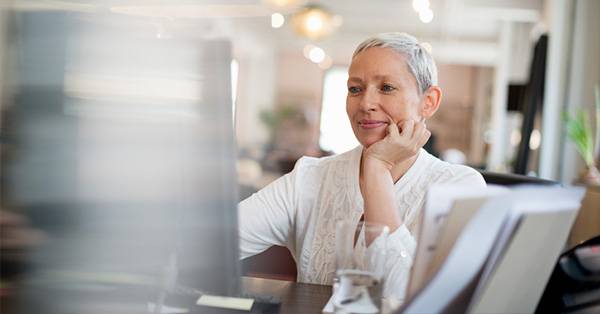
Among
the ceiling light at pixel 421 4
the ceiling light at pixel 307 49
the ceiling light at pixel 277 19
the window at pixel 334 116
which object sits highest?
the ceiling light at pixel 277 19

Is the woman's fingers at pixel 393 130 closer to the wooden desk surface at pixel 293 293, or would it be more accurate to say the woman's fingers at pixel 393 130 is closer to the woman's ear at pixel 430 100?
the woman's ear at pixel 430 100

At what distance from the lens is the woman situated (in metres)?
1.50

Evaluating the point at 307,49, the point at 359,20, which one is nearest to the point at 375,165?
the point at 359,20

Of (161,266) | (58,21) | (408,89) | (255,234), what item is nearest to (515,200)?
(161,266)

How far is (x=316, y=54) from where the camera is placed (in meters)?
16.4

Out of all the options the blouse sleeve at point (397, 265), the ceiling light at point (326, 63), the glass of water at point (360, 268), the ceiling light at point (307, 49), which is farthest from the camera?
the ceiling light at point (326, 63)

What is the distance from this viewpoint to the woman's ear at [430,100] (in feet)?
5.28

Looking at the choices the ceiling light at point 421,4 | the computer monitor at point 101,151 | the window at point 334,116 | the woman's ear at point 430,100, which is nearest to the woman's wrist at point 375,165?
the woman's ear at point 430,100

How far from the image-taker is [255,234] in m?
1.63

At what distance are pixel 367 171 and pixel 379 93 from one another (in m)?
0.24

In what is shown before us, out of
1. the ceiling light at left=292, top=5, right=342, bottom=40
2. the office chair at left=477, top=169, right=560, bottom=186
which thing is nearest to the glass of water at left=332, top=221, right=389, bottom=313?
the office chair at left=477, top=169, right=560, bottom=186

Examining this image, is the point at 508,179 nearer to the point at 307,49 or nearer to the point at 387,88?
the point at 387,88

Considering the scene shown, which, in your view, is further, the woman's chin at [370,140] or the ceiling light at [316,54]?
the ceiling light at [316,54]

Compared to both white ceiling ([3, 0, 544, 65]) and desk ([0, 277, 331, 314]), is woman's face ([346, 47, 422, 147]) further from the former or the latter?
white ceiling ([3, 0, 544, 65])
